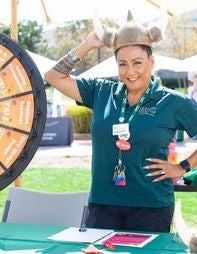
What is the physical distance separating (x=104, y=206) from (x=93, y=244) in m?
0.45

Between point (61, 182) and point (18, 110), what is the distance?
617 cm

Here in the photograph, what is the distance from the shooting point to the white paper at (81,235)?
2.92 meters

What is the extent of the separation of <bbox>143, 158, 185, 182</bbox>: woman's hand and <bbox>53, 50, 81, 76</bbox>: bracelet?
0.74 metres

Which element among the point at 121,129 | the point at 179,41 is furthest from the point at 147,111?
the point at 179,41

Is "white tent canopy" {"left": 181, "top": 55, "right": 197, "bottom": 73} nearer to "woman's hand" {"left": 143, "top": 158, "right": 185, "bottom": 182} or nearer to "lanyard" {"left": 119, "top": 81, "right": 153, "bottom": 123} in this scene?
"lanyard" {"left": 119, "top": 81, "right": 153, "bottom": 123}

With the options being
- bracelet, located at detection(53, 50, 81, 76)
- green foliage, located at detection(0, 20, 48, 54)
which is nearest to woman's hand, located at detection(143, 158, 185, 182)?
bracelet, located at detection(53, 50, 81, 76)

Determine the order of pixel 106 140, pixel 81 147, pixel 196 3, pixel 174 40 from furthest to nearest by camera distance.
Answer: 1. pixel 174 40
2. pixel 81 147
3. pixel 196 3
4. pixel 106 140

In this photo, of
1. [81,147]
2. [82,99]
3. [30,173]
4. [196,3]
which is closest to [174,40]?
[81,147]

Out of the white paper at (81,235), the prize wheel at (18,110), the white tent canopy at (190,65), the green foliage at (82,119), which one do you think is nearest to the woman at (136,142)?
the white paper at (81,235)

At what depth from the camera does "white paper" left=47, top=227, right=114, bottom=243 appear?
292 cm

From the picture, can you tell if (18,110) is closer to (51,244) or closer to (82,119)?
(51,244)

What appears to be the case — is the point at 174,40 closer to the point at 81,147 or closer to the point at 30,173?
the point at 81,147

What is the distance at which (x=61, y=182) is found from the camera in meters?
9.14

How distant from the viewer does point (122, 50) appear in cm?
320
